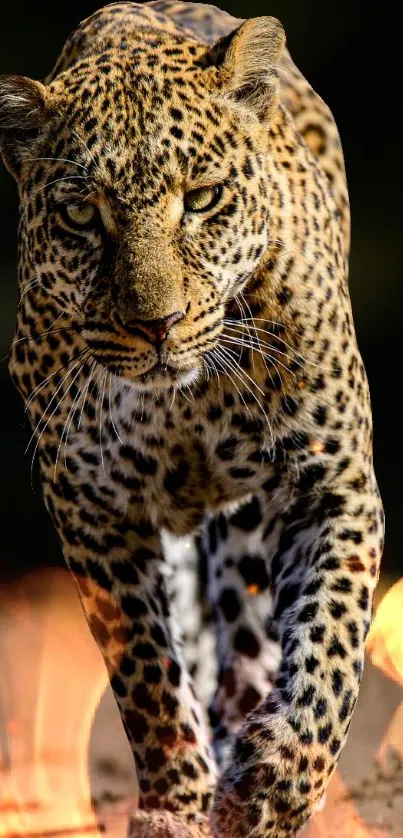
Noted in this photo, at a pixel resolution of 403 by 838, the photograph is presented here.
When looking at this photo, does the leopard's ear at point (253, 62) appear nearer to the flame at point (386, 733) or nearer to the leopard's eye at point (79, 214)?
the leopard's eye at point (79, 214)

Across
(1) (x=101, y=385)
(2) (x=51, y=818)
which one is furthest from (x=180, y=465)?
(2) (x=51, y=818)

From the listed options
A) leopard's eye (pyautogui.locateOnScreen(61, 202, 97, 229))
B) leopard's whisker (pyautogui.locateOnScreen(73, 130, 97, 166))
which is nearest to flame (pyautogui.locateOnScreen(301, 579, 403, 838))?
leopard's eye (pyautogui.locateOnScreen(61, 202, 97, 229))

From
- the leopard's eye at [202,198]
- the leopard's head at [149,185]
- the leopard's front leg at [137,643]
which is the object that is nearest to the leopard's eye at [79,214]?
the leopard's head at [149,185]

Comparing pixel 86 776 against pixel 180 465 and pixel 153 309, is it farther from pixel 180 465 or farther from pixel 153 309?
pixel 153 309

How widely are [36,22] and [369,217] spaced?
116 cm

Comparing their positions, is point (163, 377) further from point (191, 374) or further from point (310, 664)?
point (310, 664)

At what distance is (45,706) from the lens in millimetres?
4156

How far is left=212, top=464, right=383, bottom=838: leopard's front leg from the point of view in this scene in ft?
9.07

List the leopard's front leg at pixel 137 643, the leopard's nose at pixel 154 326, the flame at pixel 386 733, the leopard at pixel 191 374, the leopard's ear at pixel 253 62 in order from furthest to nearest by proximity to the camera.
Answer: the flame at pixel 386 733
the leopard's front leg at pixel 137 643
the leopard's ear at pixel 253 62
the leopard at pixel 191 374
the leopard's nose at pixel 154 326

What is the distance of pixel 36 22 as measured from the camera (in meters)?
3.75

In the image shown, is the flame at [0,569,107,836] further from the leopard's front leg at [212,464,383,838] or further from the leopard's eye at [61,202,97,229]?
the leopard's eye at [61,202,97,229]

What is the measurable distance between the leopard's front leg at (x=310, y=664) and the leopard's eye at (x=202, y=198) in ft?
1.87

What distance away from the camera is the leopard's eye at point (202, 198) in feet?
8.95

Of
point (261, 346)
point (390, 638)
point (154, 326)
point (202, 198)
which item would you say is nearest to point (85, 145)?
point (202, 198)
